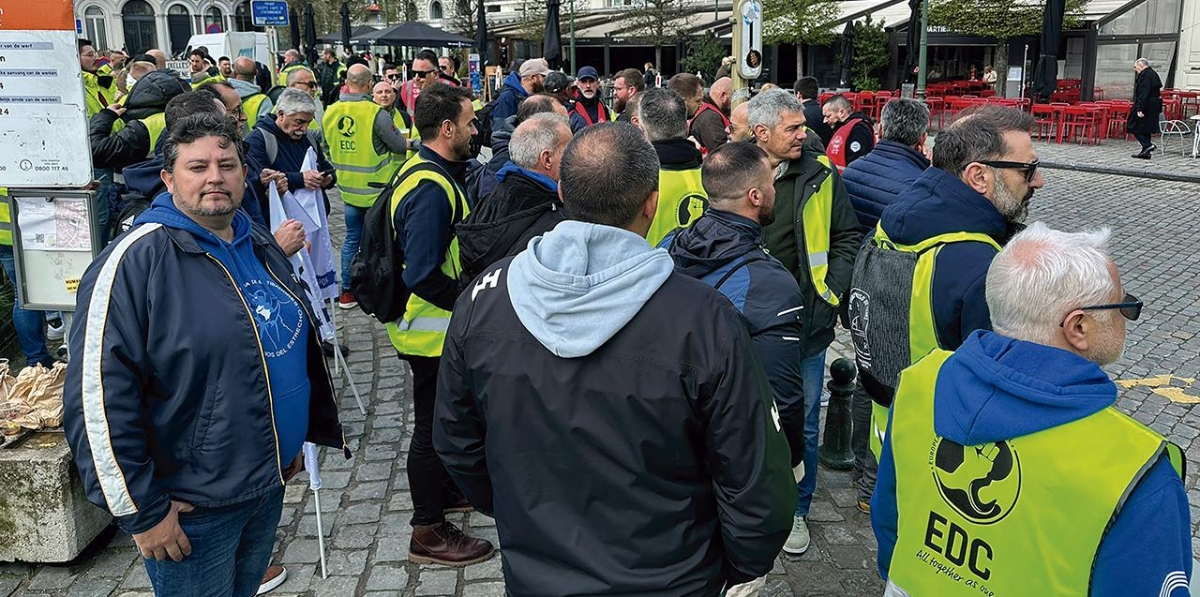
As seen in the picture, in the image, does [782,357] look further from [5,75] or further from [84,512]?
[5,75]

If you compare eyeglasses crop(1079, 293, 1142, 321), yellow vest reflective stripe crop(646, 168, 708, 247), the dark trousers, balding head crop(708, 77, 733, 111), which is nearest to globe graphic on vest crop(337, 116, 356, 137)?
balding head crop(708, 77, 733, 111)

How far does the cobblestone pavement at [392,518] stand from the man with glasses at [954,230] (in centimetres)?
113

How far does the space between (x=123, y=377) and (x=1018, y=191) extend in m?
2.84

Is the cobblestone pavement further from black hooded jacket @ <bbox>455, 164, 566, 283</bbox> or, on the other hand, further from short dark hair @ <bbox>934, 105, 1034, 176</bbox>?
short dark hair @ <bbox>934, 105, 1034, 176</bbox>

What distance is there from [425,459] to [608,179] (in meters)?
2.22

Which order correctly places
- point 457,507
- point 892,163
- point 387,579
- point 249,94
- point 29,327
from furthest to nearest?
point 249,94 → point 29,327 → point 892,163 → point 457,507 → point 387,579

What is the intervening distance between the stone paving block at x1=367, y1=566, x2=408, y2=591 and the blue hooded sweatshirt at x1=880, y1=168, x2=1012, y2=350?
2.43m

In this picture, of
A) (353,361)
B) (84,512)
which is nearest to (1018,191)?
(84,512)

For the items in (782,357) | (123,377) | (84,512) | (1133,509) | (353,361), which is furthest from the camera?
(353,361)

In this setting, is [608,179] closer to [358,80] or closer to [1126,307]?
[1126,307]

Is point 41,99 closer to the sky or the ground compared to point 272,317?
closer to the sky

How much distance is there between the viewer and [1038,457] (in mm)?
1896

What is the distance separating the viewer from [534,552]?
2.27 m

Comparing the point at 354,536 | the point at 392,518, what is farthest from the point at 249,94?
the point at 354,536
